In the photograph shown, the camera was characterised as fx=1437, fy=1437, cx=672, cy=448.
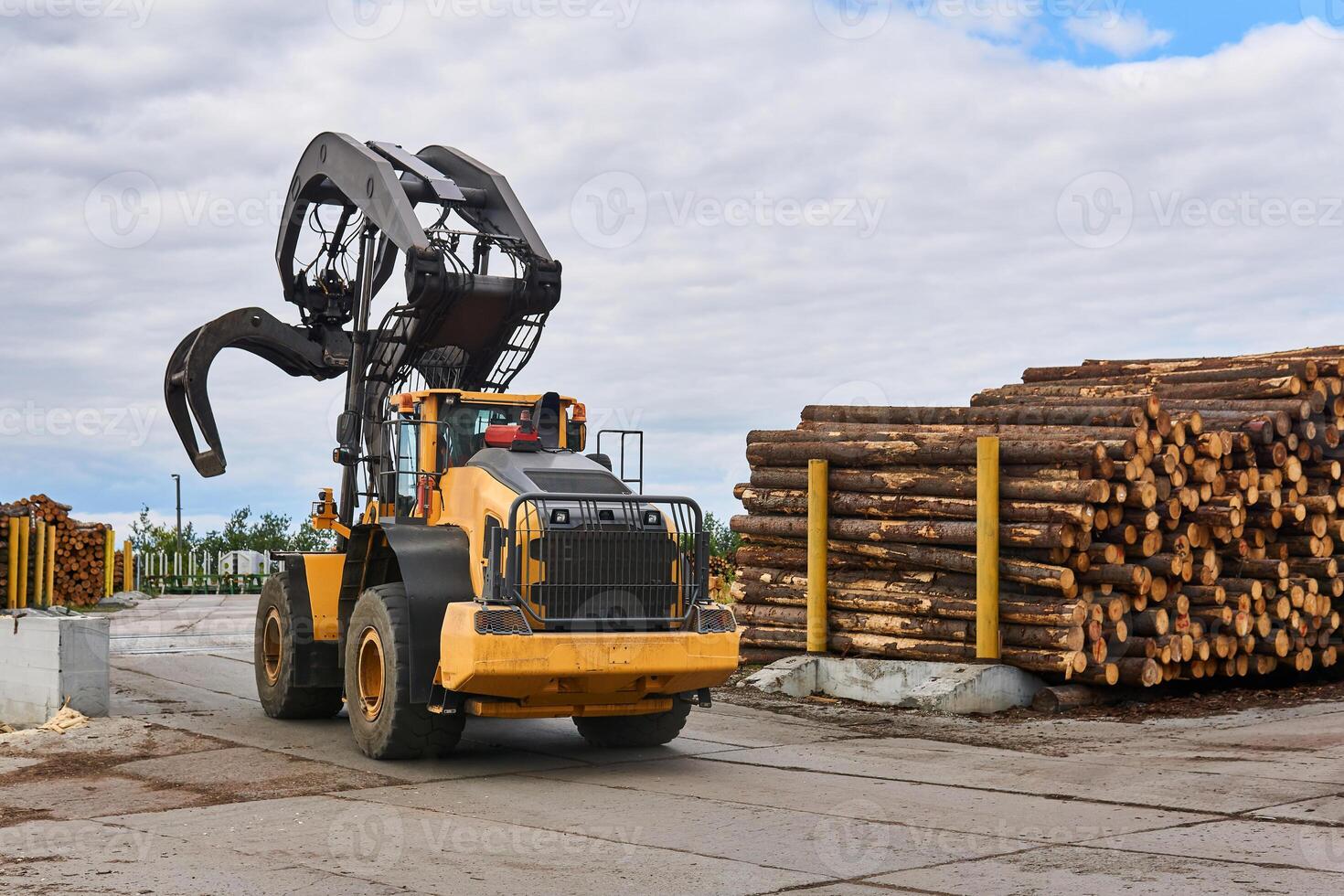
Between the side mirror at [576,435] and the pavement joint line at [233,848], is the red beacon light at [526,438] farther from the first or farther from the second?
the pavement joint line at [233,848]

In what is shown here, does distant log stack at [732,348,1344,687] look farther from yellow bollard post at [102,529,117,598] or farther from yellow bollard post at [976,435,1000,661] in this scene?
yellow bollard post at [102,529,117,598]

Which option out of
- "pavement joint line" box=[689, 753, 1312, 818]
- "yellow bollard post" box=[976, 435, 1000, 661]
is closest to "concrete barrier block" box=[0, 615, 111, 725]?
"pavement joint line" box=[689, 753, 1312, 818]

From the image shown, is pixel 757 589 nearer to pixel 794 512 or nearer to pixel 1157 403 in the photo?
pixel 794 512

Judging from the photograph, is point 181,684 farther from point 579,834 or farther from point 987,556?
point 579,834

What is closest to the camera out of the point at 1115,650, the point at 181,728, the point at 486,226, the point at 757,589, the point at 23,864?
the point at 23,864

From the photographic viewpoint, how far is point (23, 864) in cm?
789

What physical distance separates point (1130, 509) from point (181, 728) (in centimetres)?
986

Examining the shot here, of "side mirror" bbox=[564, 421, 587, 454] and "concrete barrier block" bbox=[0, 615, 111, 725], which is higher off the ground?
"side mirror" bbox=[564, 421, 587, 454]

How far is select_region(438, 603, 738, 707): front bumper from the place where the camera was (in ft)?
33.7

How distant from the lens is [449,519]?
11.8 m

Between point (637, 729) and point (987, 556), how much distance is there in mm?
4642

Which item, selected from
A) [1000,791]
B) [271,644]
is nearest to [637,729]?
[1000,791]

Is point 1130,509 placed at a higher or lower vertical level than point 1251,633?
Result: higher

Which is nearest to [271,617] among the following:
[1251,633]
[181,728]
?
[181,728]
